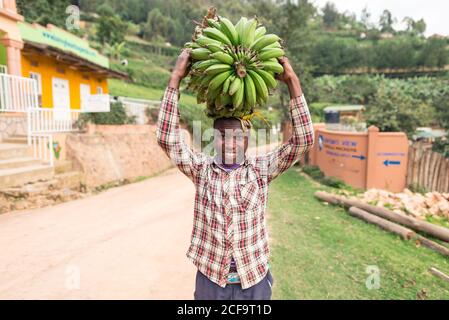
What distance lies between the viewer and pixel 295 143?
2.05m

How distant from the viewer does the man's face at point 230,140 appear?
2047mm

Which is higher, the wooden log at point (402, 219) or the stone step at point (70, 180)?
the stone step at point (70, 180)

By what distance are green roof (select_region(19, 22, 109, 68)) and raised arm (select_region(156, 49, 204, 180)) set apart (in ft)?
41.0

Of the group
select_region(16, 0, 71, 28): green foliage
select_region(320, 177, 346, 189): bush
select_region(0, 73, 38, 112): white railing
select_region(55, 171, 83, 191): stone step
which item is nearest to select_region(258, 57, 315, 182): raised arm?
select_region(55, 171, 83, 191): stone step

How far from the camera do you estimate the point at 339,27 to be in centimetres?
9394

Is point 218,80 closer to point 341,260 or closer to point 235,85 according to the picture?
point 235,85

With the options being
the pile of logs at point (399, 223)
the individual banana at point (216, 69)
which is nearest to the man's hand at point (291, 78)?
the individual banana at point (216, 69)

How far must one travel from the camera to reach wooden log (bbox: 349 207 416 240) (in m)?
6.17

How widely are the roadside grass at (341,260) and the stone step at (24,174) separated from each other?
579 cm

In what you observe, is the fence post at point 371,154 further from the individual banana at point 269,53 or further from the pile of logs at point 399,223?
the individual banana at point 269,53

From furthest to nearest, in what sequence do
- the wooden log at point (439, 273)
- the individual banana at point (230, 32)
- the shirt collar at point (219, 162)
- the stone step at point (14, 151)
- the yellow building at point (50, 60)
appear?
the yellow building at point (50, 60) → the stone step at point (14, 151) → the wooden log at point (439, 273) → the shirt collar at point (219, 162) → the individual banana at point (230, 32)
